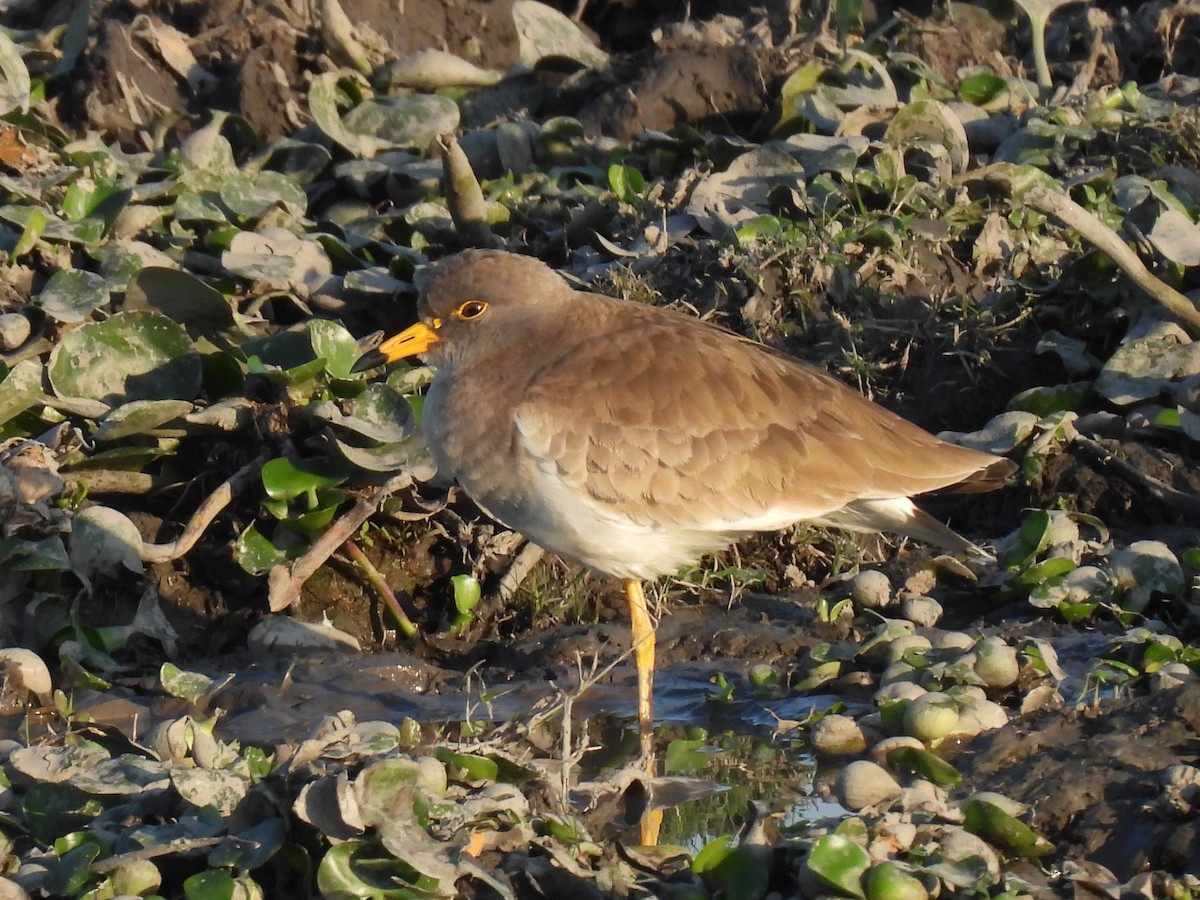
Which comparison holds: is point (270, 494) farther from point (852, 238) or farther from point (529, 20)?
point (529, 20)

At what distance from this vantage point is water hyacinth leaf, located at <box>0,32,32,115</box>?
8.27 m

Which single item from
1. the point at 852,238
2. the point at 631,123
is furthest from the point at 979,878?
the point at 631,123

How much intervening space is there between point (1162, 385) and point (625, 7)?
5.00m

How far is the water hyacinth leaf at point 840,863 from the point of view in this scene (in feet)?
11.9

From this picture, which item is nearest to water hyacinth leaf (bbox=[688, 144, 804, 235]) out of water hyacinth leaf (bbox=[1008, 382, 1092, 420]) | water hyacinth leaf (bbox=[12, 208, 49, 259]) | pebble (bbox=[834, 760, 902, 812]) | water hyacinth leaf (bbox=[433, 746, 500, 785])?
water hyacinth leaf (bbox=[1008, 382, 1092, 420])

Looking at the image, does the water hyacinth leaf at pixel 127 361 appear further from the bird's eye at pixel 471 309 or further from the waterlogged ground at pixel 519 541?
the bird's eye at pixel 471 309

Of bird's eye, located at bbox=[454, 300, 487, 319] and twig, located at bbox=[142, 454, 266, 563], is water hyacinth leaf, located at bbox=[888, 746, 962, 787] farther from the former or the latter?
twig, located at bbox=[142, 454, 266, 563]

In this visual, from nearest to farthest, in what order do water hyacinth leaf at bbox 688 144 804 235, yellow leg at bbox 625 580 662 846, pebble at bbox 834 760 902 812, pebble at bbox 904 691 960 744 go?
pebble at bbox 834 760 902 812
pebble at bbox 904 691 960 744
yellow leg at bbox 625 580 662 846
water hyacinth leaf at bbox 688 144 804 235

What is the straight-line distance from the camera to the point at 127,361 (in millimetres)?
6414

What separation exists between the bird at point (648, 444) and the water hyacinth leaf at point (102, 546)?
3.67 ft

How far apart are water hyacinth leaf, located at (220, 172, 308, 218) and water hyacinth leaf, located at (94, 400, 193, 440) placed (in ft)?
6.25

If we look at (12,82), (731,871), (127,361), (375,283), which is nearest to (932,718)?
(731,871)

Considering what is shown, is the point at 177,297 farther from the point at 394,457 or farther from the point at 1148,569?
the point at 1148,569

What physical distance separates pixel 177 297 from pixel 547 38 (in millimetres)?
3340
